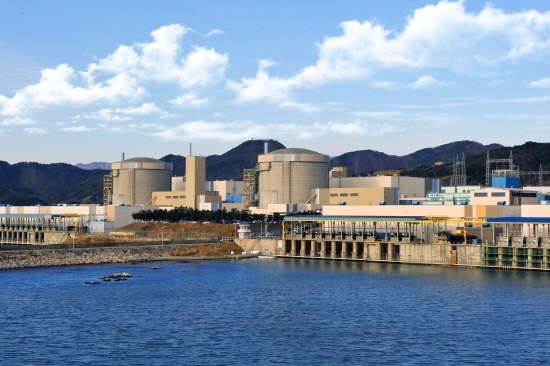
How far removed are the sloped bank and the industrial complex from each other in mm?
7631

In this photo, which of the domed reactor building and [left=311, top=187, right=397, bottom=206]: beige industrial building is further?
the domed reactor building

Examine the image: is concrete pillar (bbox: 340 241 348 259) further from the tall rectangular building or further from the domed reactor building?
the tall rectangular building

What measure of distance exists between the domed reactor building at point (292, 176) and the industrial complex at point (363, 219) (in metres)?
0.23

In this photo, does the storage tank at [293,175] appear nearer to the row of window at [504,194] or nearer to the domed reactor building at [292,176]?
the domed reactor building at [292,176]

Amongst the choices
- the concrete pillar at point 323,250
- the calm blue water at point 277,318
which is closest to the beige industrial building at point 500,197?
the concrete pillar at point 323,250

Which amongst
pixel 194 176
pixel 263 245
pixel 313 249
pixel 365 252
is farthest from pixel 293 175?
pixel 365 252

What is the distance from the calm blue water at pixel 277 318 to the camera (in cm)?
5741

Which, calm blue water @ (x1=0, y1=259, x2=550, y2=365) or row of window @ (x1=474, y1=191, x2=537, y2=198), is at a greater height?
row of window @ (x1=474, y1=191, x2=537, y2=198)

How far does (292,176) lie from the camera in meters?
188

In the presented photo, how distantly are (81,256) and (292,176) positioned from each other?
74744 mm

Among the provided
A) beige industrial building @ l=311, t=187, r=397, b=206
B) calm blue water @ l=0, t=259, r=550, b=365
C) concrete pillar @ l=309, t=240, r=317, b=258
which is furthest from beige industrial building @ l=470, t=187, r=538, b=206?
calm blue water @ l=0, t=259, r=550, b=365

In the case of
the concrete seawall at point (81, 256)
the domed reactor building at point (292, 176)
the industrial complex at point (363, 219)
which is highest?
the domed reactor building at point (292, 176)

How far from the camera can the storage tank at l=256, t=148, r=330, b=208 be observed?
617 ft

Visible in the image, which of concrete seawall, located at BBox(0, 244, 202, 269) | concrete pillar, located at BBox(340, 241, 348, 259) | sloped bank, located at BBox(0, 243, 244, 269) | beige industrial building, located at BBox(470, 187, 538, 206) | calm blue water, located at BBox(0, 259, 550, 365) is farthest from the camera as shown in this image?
beige industrial building, located at BBox(470, 187, 538, 206)
